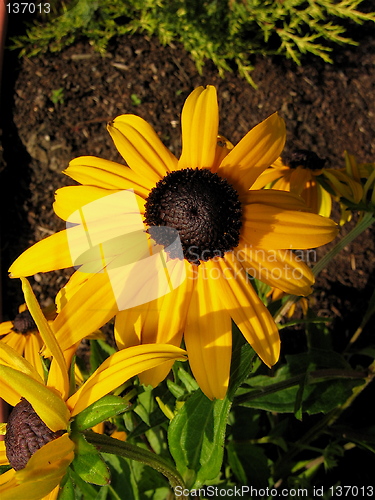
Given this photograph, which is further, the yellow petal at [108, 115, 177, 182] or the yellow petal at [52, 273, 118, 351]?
the yellow petal at [108, 115, 177, 182]

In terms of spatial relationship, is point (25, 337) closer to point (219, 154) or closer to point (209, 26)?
point (219, 154)

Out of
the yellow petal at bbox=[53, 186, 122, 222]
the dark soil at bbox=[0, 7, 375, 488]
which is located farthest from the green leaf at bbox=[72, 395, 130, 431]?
the dark soil at bbox=[0, 7, 375, 488]

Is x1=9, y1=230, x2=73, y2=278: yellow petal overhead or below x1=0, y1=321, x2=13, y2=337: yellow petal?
overhead

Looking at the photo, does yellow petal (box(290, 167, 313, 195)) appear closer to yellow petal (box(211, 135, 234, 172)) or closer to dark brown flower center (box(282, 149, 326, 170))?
dark brown flower center (box(282, 149, 326, 170))

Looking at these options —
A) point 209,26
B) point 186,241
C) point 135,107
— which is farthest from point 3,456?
point 209,26

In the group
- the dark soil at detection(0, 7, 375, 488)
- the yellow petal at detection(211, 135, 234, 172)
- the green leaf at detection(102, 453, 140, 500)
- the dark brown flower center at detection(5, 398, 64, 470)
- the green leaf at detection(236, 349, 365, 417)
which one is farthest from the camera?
the dark soil at detection(0, 7, 375, 488)

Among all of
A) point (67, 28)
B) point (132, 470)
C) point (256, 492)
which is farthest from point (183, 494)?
point (67, 28)

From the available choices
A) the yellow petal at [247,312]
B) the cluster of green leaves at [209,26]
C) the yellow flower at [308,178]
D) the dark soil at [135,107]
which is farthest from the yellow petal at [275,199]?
the cluster of green leaves at [209,26]

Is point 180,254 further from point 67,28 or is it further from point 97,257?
point 67,28
